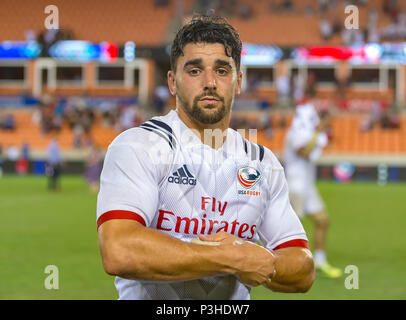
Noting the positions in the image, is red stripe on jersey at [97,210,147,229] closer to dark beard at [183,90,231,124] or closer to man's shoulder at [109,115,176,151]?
man's shoulder at [109,115,176,151]

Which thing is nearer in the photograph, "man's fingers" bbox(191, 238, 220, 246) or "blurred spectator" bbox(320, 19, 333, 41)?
"man's fingers" bbox(191, 238, 220, 246)

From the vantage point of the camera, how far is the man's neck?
9.63 feet

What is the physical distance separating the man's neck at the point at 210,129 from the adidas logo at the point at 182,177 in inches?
7.7

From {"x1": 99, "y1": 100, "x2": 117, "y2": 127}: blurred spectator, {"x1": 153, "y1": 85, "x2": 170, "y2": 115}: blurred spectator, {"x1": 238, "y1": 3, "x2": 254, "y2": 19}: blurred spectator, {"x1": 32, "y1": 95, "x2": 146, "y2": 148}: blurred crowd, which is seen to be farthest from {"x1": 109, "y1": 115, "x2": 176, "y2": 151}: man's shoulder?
{"x1": 238, "y1": 3, "x2": 254, "y2": 19}: blurred spectator

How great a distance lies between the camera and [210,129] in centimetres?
294

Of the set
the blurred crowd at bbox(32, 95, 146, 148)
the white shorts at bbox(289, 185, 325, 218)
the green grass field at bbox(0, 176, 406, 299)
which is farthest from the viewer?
the blurred crowd at bbox(32, 95, 146, 148)

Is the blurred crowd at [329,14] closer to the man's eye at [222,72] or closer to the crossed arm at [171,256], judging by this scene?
the man's eye at [222,72]

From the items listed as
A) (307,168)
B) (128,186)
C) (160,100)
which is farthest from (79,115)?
(128,186)

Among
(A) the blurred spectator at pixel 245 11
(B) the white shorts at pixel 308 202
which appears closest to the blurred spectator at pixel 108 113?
(A) the blurred spectator at pixel 245 11

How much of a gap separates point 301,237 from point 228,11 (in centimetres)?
3087

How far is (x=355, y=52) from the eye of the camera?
104 feet

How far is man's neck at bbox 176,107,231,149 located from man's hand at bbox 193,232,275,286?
0.49m

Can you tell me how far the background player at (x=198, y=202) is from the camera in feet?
8.38

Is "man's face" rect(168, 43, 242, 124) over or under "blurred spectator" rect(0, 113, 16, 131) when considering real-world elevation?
under
